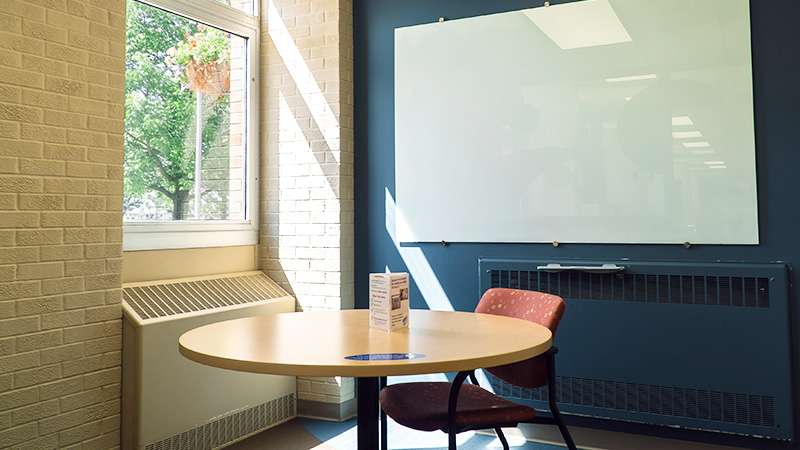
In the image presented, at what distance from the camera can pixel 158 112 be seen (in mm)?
3533

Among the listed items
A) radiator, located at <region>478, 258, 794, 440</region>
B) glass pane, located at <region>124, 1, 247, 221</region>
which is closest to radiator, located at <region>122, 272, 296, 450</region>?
glass pane, located at <region>124, 1, 247, 221</region>

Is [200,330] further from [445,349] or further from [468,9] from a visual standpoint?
[468,9]

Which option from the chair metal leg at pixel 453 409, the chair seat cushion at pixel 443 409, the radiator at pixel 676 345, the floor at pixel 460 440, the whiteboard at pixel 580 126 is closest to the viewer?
the chair metal leg at pixel 453 409

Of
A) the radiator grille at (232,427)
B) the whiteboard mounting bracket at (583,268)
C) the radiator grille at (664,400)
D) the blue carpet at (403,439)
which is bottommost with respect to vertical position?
the blue carpet at (403,439)

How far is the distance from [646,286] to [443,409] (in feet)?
5.14

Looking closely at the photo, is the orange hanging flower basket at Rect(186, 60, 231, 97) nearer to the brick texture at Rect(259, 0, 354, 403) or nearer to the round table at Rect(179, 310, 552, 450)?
the brick texture at Rect(259, 0, 354, 403)

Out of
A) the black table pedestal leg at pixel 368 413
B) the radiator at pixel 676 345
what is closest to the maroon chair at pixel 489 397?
the black table pedestal leg at pixel 368 413

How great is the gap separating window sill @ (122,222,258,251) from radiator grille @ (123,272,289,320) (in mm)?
219

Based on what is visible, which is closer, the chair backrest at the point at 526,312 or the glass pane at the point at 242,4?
the chair backrest at the point at 526,312

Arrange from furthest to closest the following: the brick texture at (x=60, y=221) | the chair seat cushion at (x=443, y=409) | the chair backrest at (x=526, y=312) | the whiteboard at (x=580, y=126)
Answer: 1. the whiteboard at (x=580, y=126)
2. the brick texture at (x=60, y=221)
3. the chair backrest at (x=526, y=312)
4. the chair seat cushion at (x=443, y=409)

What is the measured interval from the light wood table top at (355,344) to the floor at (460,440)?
124cm

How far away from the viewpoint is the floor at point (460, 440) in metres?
3.25

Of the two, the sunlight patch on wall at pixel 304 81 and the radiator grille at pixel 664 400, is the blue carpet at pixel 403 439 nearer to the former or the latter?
the radiator grille at pixel 664 400

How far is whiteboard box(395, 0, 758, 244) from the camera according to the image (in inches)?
124
